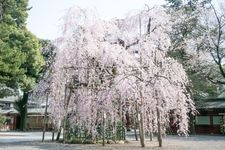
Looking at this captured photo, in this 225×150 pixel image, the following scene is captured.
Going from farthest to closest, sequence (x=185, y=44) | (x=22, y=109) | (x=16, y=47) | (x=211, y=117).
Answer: (x=22, y=109) → (x=211, y=117) → (x=185, y=44) → (x=16, y=47)

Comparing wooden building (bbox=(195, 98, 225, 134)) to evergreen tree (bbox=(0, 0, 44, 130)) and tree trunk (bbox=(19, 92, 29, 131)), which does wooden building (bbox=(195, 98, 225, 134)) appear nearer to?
evergreen tree (bbox=(0, 0, 44, 130))

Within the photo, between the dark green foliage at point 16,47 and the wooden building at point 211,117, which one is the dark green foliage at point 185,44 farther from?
the dark green foliage at point 16,47

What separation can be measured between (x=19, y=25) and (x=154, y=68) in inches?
670

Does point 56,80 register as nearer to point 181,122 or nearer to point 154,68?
point 154,68

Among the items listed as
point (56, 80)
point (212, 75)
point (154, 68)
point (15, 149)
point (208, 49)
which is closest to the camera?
point (15, 149)

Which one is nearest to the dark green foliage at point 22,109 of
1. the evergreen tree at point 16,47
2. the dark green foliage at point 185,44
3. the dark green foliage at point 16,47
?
the evergreen tree at point 16,47

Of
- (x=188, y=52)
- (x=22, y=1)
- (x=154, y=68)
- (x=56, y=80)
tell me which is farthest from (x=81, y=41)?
(x=188, y=52)

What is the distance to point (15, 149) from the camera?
15633 millimetres

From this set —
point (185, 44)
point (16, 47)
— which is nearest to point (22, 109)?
point (16, 47)

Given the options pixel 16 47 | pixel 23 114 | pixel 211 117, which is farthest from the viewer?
pixel 23 114

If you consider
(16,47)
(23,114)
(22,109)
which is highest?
(16,47)

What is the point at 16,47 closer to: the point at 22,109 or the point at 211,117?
the point at 211,117

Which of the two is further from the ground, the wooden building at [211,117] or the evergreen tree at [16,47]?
the evergreen tree at [16,47]

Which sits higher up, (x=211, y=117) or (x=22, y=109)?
(x=22, y=109)
